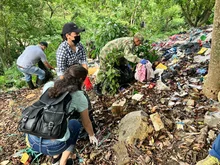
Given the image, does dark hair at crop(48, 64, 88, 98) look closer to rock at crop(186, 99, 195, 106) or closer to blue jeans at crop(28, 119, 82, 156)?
blue jeans at crop(28, 119, 82, 156)

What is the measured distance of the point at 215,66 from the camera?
3049mm

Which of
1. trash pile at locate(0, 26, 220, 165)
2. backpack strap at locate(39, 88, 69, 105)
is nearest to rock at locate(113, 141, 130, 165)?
trash pile at locate(0, 26, 220, 165)

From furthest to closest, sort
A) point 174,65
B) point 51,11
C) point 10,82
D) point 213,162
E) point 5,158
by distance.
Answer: point 51,11, point 10,82, point 174,65, point 5,158, point 213,162

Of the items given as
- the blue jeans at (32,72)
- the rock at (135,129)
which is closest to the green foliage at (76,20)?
the blue jeans at (32,72)

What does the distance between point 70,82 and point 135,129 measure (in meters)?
1.07

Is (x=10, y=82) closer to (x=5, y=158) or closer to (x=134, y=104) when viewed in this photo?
(x=5, y=158)

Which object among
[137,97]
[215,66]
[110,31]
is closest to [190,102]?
[215,66]

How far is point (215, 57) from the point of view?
119 inches

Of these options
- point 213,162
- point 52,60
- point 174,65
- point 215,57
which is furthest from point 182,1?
point 213,162

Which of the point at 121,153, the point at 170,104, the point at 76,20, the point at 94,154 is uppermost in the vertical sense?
the point at 76,20

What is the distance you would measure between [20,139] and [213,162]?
120 inches

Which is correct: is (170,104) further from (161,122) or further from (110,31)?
(110,31)

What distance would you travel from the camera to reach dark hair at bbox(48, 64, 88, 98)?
87.0 inches

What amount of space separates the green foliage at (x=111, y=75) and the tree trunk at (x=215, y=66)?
1.65 m
